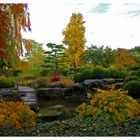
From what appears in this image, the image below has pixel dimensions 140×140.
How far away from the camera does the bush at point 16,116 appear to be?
257 inches

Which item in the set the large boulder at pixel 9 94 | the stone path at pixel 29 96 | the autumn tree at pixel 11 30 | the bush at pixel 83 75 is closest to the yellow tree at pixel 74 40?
the bush at pixel 83 75

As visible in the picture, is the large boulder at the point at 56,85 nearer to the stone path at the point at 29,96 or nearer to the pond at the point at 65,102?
the stone path at the point at 29,96

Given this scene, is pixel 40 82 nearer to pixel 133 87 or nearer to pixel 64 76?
pixel 64 76

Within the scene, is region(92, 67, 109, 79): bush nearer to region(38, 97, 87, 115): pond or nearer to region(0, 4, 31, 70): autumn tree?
region(38, 97, 87, 115): pond

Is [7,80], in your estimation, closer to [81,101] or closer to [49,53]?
[49,53]

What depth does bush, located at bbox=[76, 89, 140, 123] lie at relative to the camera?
6.87 meters

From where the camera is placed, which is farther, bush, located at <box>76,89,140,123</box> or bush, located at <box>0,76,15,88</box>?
bush, located at <box>0,76,15,88</box>

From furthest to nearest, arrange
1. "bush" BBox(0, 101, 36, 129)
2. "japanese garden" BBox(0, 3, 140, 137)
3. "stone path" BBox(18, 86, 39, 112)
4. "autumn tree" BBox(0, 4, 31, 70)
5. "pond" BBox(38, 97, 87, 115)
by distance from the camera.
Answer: "pond" BBox(38, 97, 87, 115)
"stone path" BBox(18, 86, 39, 112)
"autumn tree" BBox(0, 4, 31, 70)
"japanese garden" BBox(0, 3, 140, 137)
"bush" BBox(0, 101, 36, 129)

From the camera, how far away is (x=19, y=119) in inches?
261

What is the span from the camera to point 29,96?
7543 mm

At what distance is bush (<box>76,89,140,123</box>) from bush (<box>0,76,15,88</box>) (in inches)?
39.9

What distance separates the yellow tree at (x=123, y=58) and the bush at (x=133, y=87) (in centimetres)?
44

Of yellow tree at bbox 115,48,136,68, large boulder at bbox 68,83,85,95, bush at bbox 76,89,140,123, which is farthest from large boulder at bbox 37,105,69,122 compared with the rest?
yellow tree at bbox 115,48,136,68

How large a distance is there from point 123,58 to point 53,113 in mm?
1317
